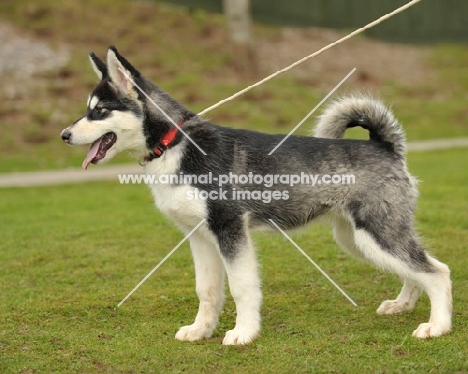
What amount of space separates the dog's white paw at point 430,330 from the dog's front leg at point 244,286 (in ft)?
3.86

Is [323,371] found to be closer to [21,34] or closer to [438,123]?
[438,123]

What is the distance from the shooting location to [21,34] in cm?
2045

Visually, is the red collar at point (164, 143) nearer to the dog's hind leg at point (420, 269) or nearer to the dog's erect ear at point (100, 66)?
the dog's erect ear at point (100, 66)

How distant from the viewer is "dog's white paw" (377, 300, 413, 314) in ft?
20.9

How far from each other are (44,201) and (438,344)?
26.6 feet

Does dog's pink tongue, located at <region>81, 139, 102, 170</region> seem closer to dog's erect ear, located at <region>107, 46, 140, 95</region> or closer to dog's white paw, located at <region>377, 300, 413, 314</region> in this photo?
dog's erect ear, located at <region>107, 46, 140, 95</region>

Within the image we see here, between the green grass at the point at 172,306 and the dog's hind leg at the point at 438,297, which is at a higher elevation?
the dog's hind leg at the point at 438,297

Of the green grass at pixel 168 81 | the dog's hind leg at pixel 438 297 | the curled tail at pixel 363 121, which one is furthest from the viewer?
the green grass at pixel 168 81

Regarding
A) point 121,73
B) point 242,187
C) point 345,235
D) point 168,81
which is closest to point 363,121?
point 345,235

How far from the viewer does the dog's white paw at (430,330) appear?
18.5ft

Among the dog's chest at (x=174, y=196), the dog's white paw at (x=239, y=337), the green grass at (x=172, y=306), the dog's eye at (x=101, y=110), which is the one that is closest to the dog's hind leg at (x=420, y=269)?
the green grass at (x=172, y=306)

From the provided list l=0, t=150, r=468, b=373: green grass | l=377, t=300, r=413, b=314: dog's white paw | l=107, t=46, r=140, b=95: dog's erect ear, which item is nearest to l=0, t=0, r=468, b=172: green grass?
l=0, t=150, r=468, b=373: green grass

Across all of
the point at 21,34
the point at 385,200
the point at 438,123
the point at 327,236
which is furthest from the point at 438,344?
the point at 21,34

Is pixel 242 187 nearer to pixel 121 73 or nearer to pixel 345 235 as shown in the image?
pixel 345 235
